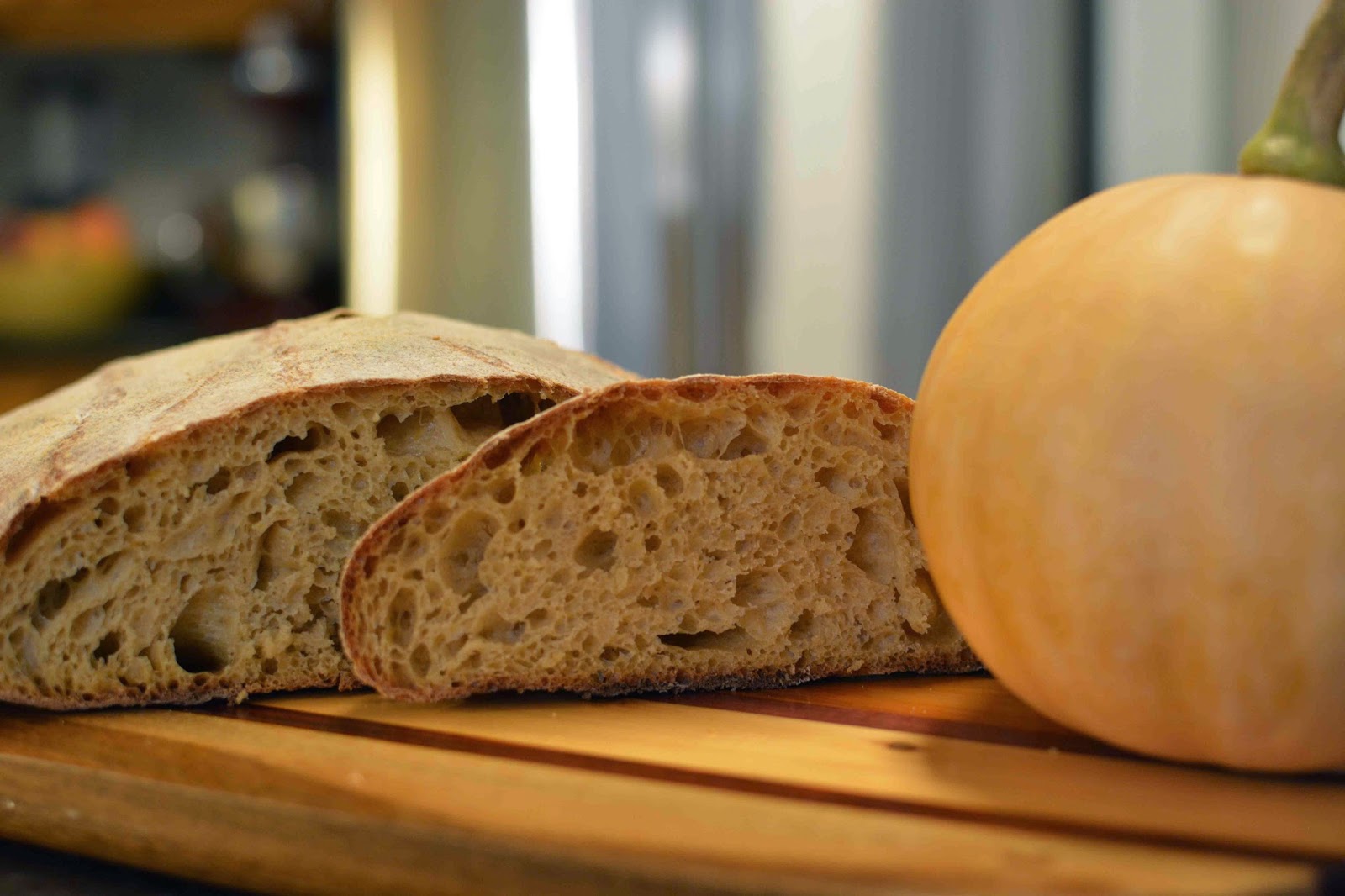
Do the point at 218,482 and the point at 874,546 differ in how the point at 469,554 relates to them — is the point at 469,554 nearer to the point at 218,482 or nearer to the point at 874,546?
the point at 218,482

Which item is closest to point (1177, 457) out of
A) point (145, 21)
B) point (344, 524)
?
point (344, 524)

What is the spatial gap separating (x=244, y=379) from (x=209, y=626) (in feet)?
0.80

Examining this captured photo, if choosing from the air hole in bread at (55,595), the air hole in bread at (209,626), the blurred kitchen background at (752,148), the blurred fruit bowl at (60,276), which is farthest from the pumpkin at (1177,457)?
the blurred fruit bowl at (60,276)

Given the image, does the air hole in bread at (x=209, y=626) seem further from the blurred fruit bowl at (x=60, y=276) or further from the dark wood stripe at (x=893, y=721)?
the blurred fruit bowl at (x=60, y=276)

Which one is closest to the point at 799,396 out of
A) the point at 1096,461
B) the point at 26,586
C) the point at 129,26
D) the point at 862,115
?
the point at 1096,461

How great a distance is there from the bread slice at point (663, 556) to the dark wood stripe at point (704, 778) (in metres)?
0.07

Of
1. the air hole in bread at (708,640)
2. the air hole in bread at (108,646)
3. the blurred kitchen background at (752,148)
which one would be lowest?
the air hole in bread at (708,640)

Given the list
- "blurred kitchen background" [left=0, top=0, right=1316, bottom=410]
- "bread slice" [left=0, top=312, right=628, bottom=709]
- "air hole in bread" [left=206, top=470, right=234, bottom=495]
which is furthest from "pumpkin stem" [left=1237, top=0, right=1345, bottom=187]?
"blurred kitchen background" [left=0, top=0, right=1316, bottom=410]

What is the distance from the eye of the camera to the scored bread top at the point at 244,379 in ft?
3.92

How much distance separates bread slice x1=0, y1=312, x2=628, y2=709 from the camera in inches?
46.4

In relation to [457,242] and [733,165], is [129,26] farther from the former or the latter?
[733,165]

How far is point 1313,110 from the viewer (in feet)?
3.13

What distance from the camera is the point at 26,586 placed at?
1174 mm

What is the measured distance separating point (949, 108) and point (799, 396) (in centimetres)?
93
